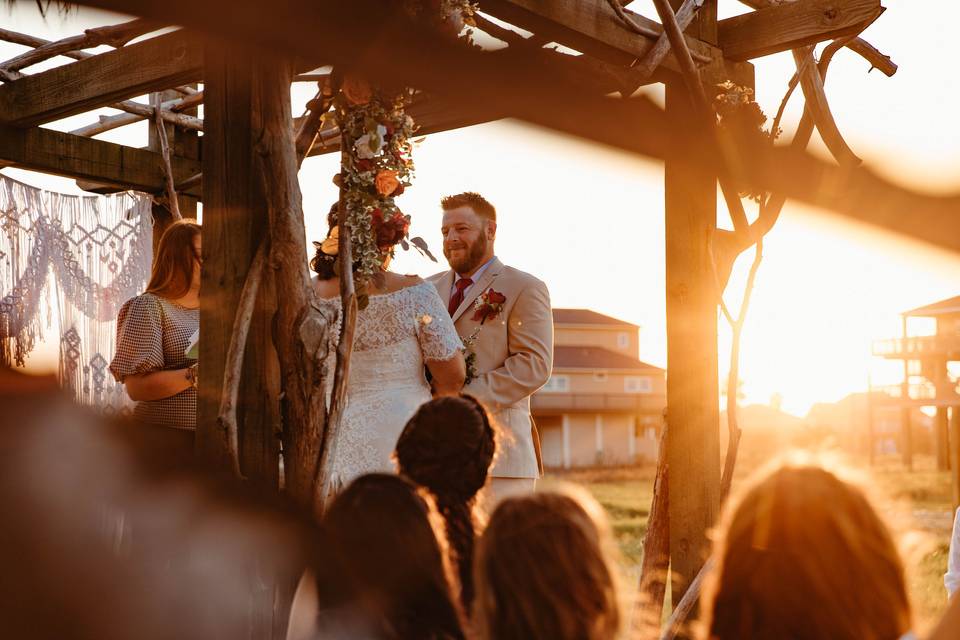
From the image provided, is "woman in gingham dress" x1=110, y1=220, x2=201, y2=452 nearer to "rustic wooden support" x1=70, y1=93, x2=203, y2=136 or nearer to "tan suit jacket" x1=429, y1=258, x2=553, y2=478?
"tan suit jacket" x1=429, y1=258, x2=553, y2=478

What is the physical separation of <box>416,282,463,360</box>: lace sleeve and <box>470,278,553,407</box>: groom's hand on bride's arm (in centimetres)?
46

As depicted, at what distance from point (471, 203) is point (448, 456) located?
1.93m

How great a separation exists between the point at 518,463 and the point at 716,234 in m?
1.12

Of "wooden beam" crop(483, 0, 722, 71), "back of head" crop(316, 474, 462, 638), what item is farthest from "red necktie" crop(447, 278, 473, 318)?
"back of head" crop(316, 474, 462, 638)

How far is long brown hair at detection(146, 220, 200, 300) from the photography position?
3.37 metres

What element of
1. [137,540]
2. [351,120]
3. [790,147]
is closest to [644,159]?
[790,147]

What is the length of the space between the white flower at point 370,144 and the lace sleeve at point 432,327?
730 millimetres

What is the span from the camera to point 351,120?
2.73 metres

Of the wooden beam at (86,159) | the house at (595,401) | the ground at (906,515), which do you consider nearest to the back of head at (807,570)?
the ground at (906,515)

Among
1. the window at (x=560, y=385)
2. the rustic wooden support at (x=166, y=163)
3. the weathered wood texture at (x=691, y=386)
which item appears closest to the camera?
the weathered wood texture at (x=691, y=386)

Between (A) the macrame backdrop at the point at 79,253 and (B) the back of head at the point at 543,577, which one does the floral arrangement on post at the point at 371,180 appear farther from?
(A) the macrame backdrop at the point at 79,253

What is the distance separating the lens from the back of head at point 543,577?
1.42m

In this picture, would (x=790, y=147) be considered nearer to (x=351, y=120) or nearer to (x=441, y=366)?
(x=351, y=120)

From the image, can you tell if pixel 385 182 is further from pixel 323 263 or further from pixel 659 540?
pixel 659 540
